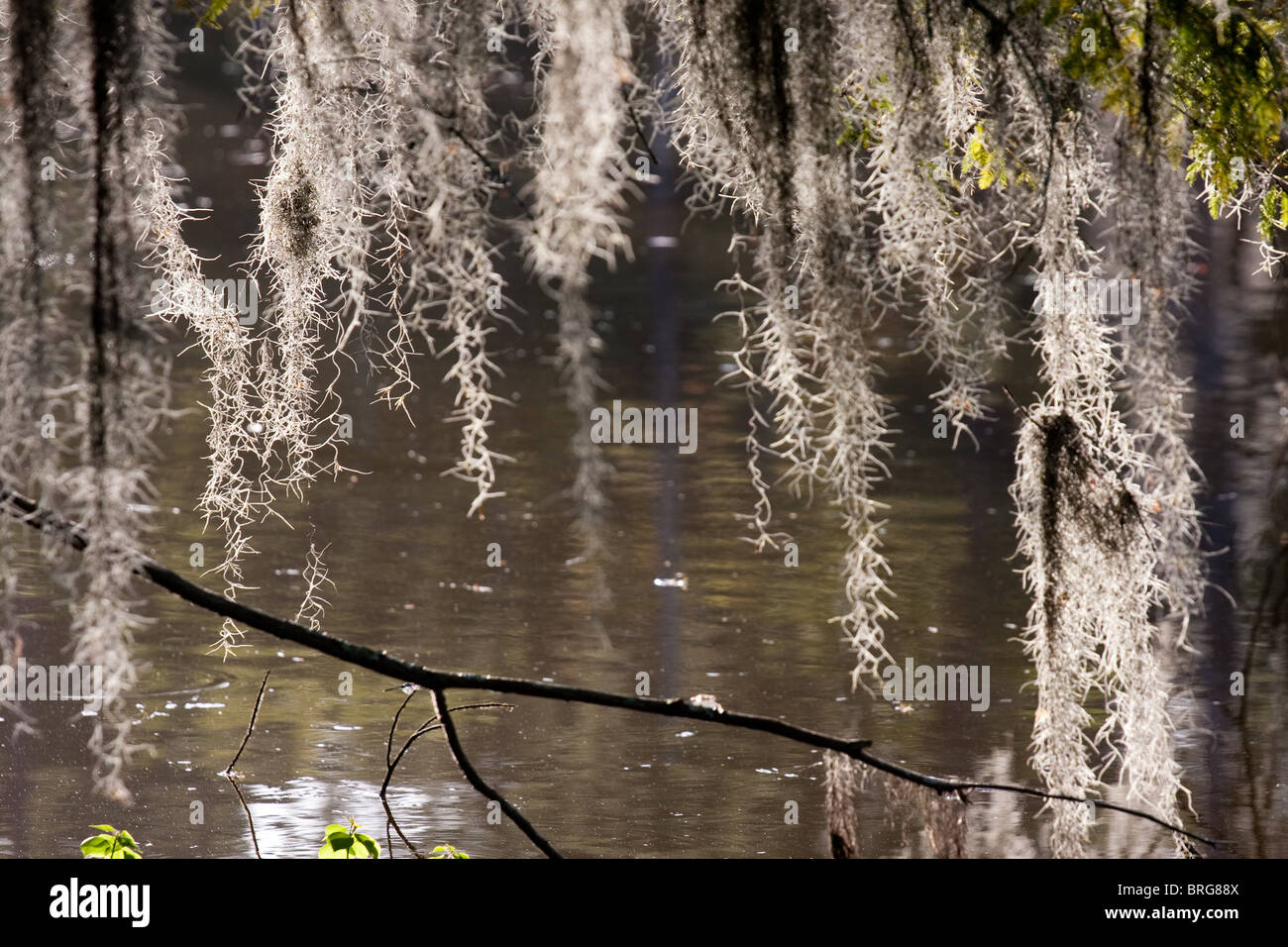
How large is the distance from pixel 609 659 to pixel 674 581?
0.97 meters

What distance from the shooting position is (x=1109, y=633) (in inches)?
86.6

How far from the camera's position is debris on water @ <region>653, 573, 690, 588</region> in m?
6.75

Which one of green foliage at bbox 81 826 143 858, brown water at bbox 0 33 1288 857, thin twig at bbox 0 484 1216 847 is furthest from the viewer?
brown water at bbox 0 33 1288 857

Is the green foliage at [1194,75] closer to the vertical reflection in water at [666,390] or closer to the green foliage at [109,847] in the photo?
the green foliage at [109,847]

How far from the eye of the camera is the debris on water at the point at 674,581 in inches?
266

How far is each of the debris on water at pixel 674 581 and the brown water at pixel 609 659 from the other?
88 millimetres

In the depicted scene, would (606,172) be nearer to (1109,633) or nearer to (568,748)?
(1109,633)

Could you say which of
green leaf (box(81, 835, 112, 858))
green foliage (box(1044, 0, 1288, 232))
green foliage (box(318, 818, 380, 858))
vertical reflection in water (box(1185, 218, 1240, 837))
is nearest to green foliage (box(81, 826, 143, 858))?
green leaf (box(81, 835, 112, 858))

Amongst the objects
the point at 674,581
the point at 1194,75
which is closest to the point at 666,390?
the point at 674,581

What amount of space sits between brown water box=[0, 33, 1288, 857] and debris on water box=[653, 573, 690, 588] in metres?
0.09

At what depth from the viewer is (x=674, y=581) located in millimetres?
6801

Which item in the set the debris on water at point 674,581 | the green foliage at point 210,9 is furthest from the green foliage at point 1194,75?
the debris on water at point 674,581

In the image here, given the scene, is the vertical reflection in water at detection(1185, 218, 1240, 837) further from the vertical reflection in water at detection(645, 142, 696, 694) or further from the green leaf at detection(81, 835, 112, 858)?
the green leaf at detection(81, 835, 112, 858)
